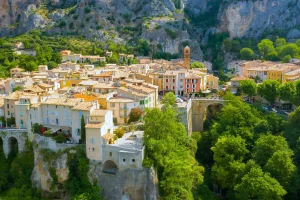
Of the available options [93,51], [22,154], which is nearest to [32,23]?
[93,51]

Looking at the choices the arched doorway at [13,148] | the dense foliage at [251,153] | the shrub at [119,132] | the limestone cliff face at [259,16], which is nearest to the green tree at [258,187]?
the dense foliage at [251,153]

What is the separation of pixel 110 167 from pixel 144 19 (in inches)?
3087

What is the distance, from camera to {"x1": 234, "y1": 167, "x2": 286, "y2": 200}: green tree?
125ft

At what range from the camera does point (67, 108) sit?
4456 cm

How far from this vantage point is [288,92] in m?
53.2

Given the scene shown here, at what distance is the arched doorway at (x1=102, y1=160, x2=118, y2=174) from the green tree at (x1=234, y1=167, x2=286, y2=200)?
40.8 feet

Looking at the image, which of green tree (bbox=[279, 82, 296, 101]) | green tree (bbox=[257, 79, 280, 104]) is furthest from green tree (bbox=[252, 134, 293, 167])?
green tree (bbox=[257, 79, 280, 104])

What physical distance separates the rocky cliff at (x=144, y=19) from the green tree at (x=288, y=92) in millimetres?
58121

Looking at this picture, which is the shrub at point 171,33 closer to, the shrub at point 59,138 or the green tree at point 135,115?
the green tree at point 135,115

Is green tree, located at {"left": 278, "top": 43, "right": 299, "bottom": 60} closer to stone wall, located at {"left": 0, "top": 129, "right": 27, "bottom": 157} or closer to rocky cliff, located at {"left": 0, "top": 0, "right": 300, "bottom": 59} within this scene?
rocky cliff, located at {"left": 0, "top": 0, "right": 300, "bottom": 59}

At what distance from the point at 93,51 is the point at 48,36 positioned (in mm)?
17547

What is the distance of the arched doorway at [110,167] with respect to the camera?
1601 inches

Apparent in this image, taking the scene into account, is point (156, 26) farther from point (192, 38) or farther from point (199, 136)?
point (199, 136)

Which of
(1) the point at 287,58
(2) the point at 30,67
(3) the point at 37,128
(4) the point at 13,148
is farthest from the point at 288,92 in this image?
(2) the point at 30,67
